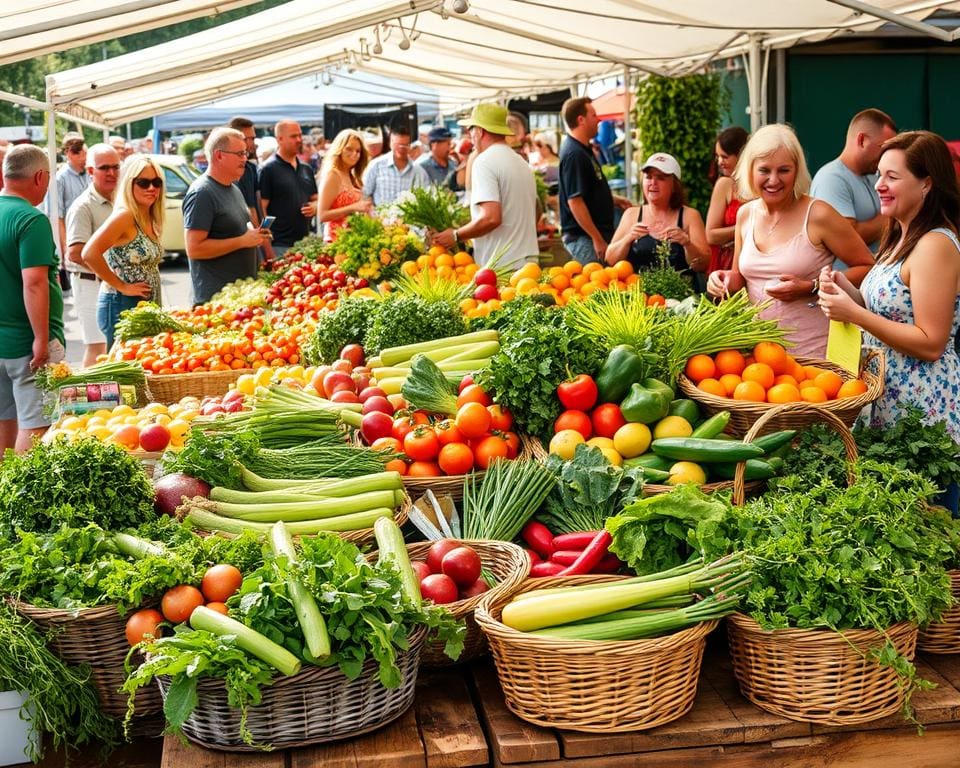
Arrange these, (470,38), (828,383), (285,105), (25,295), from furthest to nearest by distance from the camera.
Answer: (285,105), (470,38), (25,295), (828,383)

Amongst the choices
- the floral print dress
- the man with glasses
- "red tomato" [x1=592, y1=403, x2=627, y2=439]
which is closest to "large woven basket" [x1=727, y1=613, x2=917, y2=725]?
"red tomato" [x1=592, y1=403, x2=627, y2=439]

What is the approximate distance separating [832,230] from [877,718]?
7.31 feet

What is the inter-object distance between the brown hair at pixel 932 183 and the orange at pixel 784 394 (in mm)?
621

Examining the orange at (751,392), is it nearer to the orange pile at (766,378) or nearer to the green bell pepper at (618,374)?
the orange pile at (766,378)

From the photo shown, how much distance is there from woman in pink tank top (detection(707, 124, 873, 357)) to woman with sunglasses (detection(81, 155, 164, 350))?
3.80m

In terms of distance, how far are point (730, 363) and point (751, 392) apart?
0.19m

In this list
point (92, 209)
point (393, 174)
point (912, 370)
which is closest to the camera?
point (912, 370)

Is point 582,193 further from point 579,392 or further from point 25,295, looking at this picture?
point 579,392

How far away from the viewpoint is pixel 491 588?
2635 millimetres

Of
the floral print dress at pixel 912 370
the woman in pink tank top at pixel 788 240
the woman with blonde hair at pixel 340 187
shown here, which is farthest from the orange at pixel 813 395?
the woman with blonde hair at pixel 340 187

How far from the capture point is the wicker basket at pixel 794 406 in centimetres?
320

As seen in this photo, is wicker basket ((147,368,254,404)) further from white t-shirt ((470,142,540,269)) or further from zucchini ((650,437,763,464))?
zucchini ((650,437,763,464))

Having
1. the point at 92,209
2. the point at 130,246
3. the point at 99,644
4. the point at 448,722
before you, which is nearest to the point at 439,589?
the point at 448,722

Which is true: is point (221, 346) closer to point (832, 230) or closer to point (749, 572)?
point (832, 230)
